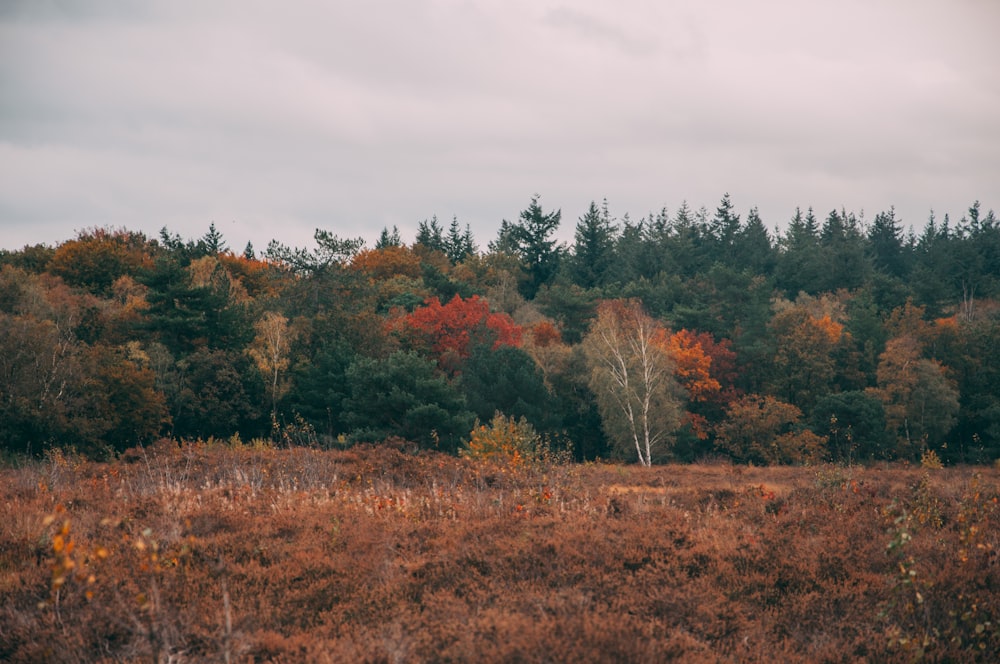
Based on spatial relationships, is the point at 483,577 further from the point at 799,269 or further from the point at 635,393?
the point at 799,269

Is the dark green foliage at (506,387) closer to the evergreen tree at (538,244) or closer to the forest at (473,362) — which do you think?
the forest at (473,362)

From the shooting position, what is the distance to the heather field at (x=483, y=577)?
6.54 m

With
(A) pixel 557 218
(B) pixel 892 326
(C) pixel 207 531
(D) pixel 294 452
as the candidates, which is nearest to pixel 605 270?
(A) pixel 557 218

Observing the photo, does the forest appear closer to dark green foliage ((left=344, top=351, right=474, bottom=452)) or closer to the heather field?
dark green foliage ((left=344, top=351, right=474, bottom=452))

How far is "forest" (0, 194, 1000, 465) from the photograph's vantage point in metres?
31.3

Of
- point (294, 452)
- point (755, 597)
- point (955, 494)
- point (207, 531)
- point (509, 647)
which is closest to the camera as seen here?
point (509, 647)

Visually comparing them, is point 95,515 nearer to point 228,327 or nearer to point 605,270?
point 228,327

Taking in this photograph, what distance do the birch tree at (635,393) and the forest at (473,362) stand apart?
17cm

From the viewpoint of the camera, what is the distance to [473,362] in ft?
132

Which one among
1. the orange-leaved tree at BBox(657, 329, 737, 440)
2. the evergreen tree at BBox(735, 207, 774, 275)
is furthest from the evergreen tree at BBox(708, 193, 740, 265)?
the orange-leaved tree at BBox(657, 329, 737, 440)

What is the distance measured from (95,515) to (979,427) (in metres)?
53.3

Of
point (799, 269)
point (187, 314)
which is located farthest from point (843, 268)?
point (187, 314)

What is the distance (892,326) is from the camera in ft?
175

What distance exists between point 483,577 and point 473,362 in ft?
105
